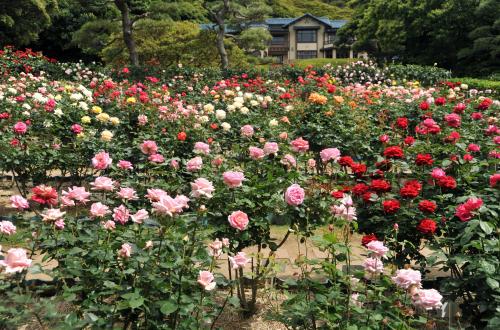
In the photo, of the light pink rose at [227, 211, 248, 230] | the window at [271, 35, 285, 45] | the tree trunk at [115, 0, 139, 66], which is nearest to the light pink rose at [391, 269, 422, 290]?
the light pink rose at [227, 211, 248, 230]

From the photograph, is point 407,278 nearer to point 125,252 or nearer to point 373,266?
point 373,266

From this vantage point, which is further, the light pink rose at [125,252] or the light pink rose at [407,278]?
the light pink rose at [125,252]

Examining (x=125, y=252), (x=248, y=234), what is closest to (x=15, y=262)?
(x=125, y=252)

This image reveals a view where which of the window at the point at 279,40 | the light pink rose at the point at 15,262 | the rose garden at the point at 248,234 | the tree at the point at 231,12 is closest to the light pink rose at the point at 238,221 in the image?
the rose garden at the point at 248,234

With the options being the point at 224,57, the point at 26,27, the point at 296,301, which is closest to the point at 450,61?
the point at 224,57

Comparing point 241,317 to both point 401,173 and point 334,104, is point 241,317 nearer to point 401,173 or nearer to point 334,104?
point 401,173

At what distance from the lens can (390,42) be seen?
24.8 m

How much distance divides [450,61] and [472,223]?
2470 cm

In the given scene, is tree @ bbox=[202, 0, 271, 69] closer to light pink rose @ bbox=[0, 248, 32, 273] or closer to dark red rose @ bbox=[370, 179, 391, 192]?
dark red rose @ bbox=[370, 179, 391, 192]

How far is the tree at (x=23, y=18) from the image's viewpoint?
726 inches

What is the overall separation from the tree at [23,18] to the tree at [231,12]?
23.7ft

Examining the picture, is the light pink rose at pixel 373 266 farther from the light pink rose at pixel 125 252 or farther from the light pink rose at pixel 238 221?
the light pink rose at pixel 125 252

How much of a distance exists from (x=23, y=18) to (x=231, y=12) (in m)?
9.30

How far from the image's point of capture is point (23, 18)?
19.6 m
